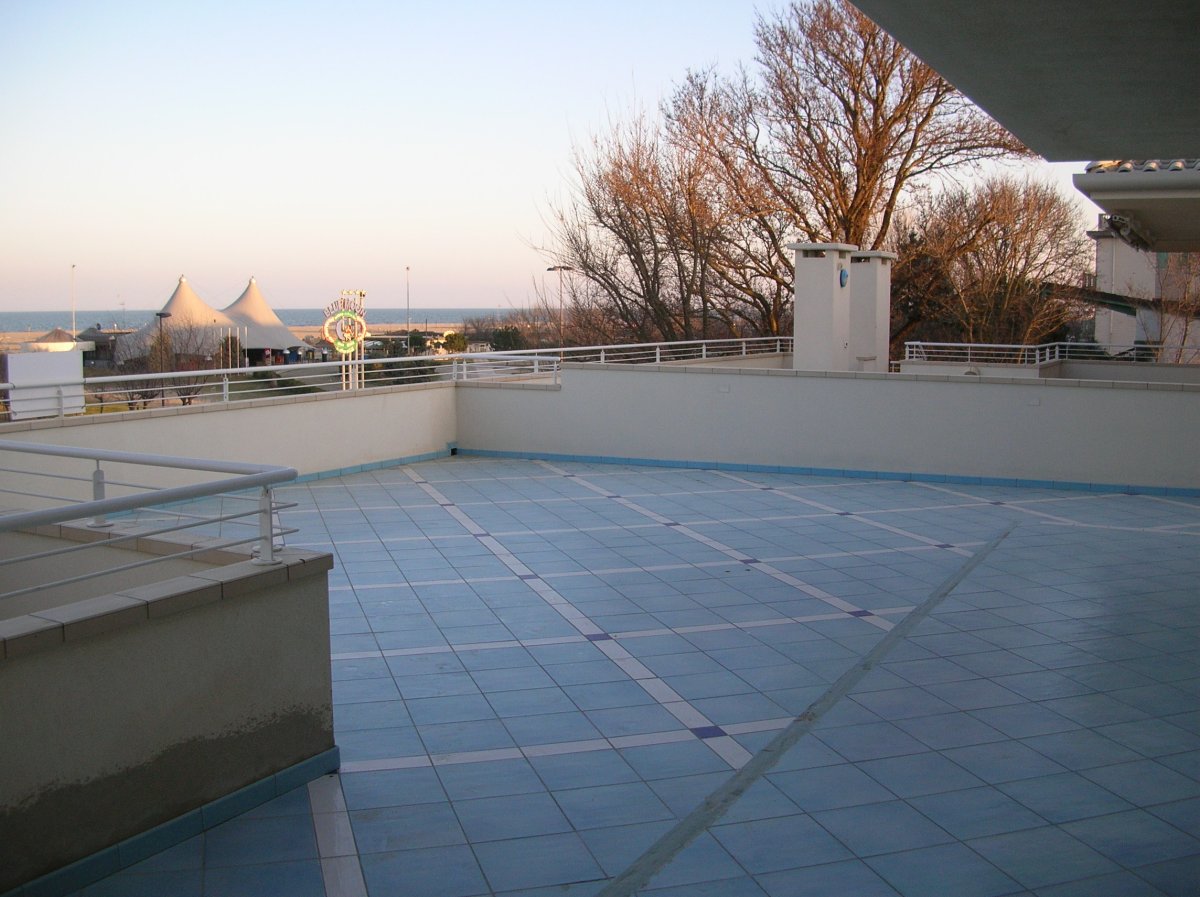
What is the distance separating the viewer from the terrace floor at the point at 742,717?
3639 millimetres

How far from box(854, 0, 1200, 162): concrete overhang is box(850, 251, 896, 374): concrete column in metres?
8.80

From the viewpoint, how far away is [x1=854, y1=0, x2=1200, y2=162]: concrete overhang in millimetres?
5125

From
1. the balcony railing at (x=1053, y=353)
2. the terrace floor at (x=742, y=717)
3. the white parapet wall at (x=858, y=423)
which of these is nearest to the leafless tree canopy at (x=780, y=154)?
the balcony railing at (x=1053, y=353)

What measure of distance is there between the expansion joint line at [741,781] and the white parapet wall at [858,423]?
5833 millimetres

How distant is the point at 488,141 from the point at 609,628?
75.2ft

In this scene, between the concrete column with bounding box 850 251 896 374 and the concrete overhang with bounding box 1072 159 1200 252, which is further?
the concrete column with bounding box 850 251 896 374

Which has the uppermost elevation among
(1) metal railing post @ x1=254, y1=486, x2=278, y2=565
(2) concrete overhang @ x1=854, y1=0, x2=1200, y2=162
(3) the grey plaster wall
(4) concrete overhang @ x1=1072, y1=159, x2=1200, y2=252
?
(4) concrete overhang @ x1=1072, y1=159, x2=1200, y2=252

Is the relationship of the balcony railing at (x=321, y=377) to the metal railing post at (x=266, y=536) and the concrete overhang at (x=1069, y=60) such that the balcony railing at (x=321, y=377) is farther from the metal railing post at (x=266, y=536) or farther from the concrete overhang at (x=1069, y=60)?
the concrete overhang at (x=1069, y=60)

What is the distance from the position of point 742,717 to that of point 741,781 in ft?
2.46

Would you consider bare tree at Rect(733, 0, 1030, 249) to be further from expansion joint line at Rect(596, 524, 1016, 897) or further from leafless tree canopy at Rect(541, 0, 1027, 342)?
expansion joint line at Rect(596, 524, 1016, 897)

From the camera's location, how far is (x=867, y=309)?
17.4 m

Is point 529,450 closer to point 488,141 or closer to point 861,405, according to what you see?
point 861,405

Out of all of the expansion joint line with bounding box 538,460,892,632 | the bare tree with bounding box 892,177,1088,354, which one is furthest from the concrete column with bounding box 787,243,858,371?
the bare tree with bounding box 892,177,1088,354

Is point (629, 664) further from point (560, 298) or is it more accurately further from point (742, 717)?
point (560, 298)
